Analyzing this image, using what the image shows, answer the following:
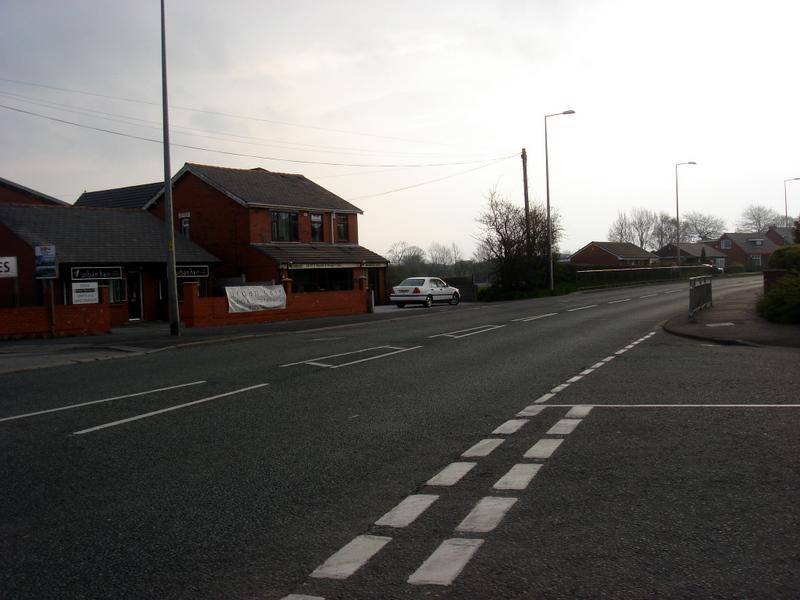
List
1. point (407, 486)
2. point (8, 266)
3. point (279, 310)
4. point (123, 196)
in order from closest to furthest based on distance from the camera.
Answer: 1. point (407, 486)
2. point (8, 266)
3. point (279, 310)
4. point (123, 196)

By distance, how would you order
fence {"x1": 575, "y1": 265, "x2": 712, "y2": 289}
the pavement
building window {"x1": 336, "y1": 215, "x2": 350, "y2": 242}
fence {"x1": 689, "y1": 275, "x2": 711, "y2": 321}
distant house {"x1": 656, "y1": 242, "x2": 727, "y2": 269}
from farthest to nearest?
distant house {"x1": 656, "y1": 242, "x2": 727, "y2": 269} → fence {"x1": 575, "y1": 265, "x2": 712, "y2": 289} → building window {"x1": 336, "y1": 215, "x2": 350, "y2": 242} → fence {"x1": 689, "y1": 275, "x2": 711, "y2": 321} → the pavement

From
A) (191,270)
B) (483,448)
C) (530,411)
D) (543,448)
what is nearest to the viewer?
(543,448)

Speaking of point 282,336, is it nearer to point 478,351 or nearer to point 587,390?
point 478,351

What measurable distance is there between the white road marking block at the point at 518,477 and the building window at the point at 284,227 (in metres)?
36.1

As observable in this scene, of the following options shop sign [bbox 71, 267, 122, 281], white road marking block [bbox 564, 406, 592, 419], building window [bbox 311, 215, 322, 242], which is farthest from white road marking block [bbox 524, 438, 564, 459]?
building window [bbox 311, 215, 322, 242]

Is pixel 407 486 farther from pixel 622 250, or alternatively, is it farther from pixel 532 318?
pixel 622 250

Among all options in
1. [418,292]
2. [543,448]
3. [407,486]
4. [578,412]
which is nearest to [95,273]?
[418,292]

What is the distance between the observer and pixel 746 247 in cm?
12281

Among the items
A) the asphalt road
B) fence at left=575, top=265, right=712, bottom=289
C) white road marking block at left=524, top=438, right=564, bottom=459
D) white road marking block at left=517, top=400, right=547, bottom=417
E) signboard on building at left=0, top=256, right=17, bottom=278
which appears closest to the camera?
the asphalt road

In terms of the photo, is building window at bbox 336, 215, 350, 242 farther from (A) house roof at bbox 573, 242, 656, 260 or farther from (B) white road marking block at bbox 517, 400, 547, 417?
(A) house roof at bbox 573, 242, 656, 260

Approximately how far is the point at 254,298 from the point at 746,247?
361 feet

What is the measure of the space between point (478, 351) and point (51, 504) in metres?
11.9

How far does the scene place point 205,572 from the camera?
14.2 ft

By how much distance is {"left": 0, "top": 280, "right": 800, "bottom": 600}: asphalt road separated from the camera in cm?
420
